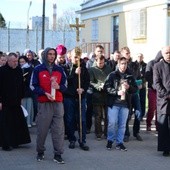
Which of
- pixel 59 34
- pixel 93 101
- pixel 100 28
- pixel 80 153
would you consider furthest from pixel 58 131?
pixel 59 34

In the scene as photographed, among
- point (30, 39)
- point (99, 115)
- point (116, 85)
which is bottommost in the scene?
point (99, 115)

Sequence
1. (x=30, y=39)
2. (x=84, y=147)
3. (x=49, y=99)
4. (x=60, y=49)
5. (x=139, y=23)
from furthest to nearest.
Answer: (x=30, y=39)
(x=139, y=23)
(x=60, y=49)
(x=84, y=147)
(x=49, y=99)

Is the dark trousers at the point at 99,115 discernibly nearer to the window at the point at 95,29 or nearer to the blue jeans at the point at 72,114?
the blue jeans at the point at 72,114

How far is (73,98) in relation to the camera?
10273mm

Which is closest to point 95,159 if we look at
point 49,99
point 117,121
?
point 117,121

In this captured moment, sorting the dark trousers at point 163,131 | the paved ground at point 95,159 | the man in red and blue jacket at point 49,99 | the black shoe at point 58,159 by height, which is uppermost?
the man in red and blue jacket at point 49,99

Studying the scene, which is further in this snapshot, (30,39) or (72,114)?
(30,39)

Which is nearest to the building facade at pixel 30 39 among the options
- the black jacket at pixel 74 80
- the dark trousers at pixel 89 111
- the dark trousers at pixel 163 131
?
the dark trousers at pixel 89 111

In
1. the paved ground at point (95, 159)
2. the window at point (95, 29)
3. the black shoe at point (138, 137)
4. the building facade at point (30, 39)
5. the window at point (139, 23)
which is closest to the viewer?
the paved ground at point (95, 159)

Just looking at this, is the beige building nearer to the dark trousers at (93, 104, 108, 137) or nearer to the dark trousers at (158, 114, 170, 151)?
the dark trousers at (93, 104, 108, 137)

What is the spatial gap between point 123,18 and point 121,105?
17134 millimetres

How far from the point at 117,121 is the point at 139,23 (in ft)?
49.4

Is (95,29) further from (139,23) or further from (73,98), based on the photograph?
(73,98)

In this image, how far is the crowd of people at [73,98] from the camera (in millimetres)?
8969
